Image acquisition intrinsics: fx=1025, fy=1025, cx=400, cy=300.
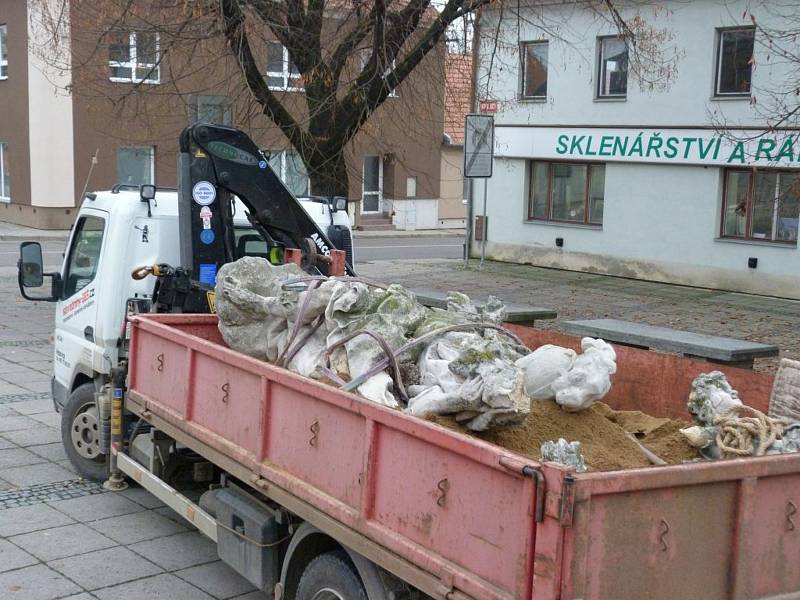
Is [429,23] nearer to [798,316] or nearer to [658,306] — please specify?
[658,306]

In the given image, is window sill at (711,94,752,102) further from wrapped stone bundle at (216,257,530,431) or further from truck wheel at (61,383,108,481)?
truck wheel at (61,383,108,481)

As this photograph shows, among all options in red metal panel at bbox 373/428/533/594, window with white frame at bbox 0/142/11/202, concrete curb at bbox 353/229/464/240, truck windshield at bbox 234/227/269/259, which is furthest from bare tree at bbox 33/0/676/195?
concrete curb at bbox 353/229/464/240

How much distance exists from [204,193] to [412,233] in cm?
2927

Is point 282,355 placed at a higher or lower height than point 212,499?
higher

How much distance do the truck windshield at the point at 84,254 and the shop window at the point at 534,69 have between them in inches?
660

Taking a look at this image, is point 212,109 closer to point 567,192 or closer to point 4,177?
point 567,192

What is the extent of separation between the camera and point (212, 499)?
18.7 feet

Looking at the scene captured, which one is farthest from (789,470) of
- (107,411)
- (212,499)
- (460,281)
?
(460,281)

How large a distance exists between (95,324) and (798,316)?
1274cm

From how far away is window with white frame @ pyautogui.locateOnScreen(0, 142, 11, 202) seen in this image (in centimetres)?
3180

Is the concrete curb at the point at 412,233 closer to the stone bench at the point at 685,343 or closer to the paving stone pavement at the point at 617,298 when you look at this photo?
the paving stone pavement at the point at 617,298

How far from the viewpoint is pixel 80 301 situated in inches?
304

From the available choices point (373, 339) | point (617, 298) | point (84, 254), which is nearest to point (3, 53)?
point (617, 298)

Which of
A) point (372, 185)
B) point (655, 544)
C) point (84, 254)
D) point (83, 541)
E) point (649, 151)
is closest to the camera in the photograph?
point (655, 544)
